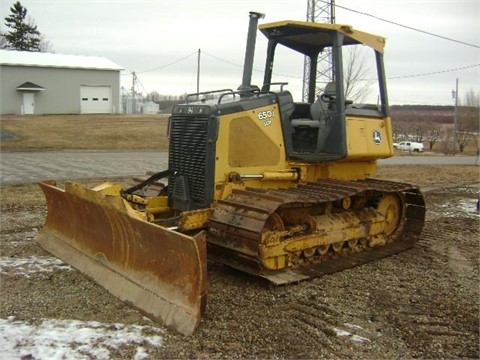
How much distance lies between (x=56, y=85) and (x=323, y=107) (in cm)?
3792

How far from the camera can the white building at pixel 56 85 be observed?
3941cm

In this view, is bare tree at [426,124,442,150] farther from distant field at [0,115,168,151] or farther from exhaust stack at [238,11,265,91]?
exhaust stack at [238,11,265,91]

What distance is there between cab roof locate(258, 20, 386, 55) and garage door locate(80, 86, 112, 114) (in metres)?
37.0

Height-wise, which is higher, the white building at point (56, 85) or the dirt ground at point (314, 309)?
the white building at point (56, 85)

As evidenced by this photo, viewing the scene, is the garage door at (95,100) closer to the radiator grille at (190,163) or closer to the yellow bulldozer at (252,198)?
the yellow bulldozer at (252,198)

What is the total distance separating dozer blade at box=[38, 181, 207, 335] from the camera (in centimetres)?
474

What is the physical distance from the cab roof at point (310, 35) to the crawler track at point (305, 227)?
6.39 feet

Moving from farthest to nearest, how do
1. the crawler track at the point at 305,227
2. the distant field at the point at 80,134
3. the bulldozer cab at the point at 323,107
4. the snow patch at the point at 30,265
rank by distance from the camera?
the distant field at the point at 80,134
the bulldozer cab at the point at 323,107
the snow patch at the point at 30,265
the crawler track at the point at 305,227

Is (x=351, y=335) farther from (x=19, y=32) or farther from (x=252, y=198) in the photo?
(x=19, y=32)

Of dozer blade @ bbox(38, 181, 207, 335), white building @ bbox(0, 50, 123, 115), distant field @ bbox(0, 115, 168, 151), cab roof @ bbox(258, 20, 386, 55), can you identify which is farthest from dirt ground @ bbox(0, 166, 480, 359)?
white building @ bbox(0, 50, 123, 115)

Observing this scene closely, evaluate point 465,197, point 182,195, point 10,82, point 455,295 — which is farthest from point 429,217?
point 10,82

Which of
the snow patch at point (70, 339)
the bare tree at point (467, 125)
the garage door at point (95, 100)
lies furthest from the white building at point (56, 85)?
the snow patch at point (70, 339)

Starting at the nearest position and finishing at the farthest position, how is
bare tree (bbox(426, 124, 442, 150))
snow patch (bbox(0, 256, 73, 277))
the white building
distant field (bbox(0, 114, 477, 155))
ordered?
snow patch (bbox(0, 256, 73, 277))
distant field (bbox(0, 114, 477, 155))
the white building
bare tree (bbox(426, 124, 442, 150))

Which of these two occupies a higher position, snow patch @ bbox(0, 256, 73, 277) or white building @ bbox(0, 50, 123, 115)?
white building @ bbox(0, 50, 123, 115)
